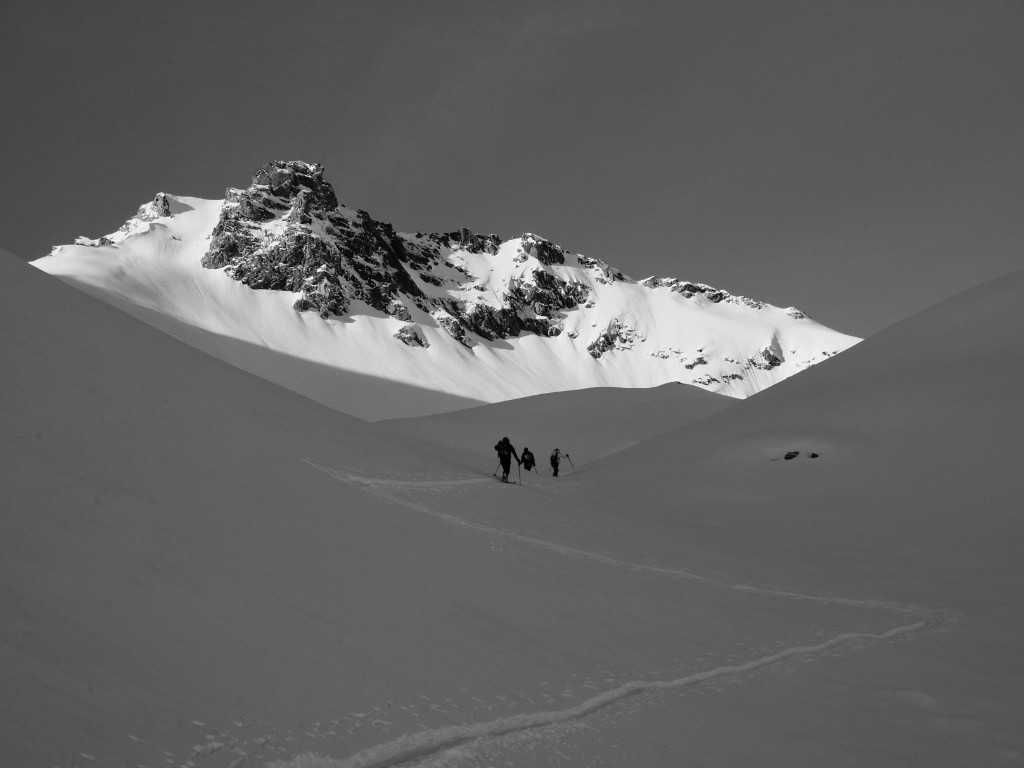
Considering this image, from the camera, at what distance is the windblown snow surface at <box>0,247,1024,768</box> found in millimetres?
4324

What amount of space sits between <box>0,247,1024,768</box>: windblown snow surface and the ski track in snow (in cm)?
3

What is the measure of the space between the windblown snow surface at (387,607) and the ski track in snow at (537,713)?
3 centimetres

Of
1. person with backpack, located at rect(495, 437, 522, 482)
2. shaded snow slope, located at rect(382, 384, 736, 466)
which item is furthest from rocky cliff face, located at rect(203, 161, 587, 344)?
person with backpack, located at rect(495, 437, 522, 482)

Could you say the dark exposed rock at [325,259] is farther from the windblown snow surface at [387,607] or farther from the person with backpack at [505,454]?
the windblown snow surface at [387,607]

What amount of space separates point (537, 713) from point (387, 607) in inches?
70.7

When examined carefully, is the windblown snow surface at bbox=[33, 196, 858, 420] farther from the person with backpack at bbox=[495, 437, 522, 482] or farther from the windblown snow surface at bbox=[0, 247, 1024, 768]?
the windblown snow surface at bbox=[0, 247, 1024, 768]

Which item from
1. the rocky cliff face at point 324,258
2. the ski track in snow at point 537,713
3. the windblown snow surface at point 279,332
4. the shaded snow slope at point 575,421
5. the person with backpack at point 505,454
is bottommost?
the ski track in snow at point 537,713

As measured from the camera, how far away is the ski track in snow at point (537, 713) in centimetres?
442

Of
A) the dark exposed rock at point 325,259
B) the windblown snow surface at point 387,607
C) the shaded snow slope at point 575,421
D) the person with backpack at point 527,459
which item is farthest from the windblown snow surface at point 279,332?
the windblown snow surface at point 387,607

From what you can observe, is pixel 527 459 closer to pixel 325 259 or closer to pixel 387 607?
pixel 387 607

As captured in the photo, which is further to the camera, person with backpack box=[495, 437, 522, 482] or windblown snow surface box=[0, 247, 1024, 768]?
person with backpack box=[495, 437, 522, 482]

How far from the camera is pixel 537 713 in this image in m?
5.47

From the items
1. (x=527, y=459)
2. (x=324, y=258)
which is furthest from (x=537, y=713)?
(x=324, y=258)

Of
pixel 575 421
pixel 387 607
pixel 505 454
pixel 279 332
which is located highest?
pixel 279 332
